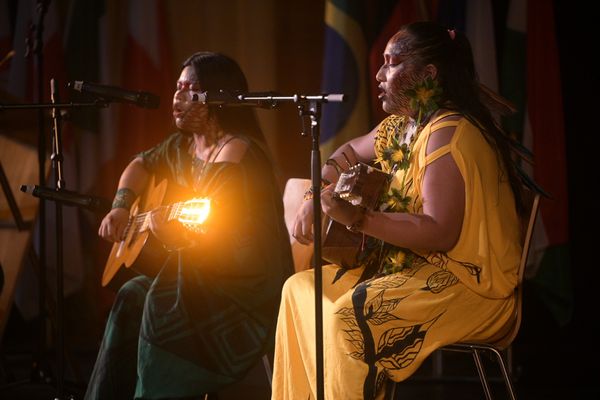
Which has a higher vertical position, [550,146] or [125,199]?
[550,146]

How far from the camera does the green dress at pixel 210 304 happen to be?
9.22ft

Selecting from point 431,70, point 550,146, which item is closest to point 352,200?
point 431,70

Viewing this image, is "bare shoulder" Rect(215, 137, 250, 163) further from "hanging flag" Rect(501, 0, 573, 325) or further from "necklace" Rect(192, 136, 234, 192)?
"hanging flag" Rect(501, 0, 573, 325)

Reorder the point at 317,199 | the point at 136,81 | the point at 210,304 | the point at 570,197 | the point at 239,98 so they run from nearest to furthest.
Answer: the point at 317,199
the point at 239,98
the point at 210,304
the point at 570,197
the point at 136,81

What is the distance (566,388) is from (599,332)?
39.4 inches

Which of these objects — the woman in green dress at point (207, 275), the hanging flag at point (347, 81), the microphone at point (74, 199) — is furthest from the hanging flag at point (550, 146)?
the microphone at point (74, 199)

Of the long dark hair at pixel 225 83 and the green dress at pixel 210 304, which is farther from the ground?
the long dark hair at pixel 225 83

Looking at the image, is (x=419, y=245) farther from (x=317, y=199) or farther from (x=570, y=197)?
(x=570, y=197)

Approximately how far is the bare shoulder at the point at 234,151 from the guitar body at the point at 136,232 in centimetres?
26

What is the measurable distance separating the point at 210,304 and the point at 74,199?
1.87 ft

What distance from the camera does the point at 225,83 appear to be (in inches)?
120

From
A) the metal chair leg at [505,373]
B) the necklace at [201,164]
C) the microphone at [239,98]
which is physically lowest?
the metal chair leg at [505,373]

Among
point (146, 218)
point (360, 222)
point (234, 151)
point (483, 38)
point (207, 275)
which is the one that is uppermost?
point (483, 38)

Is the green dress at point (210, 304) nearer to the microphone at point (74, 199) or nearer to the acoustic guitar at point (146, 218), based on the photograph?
the acoustic guitar at point (146, 218)
